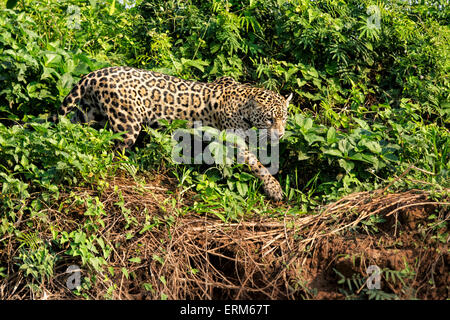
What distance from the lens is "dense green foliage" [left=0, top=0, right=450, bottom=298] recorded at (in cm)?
542

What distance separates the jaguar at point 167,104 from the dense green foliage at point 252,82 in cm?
21

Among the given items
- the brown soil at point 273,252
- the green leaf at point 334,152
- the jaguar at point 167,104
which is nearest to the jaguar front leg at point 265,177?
the jaguar at point 167,104

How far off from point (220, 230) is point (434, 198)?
1936 mm

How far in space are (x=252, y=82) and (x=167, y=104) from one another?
1593mm

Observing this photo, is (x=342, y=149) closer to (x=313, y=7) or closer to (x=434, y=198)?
(x=434, y=198)

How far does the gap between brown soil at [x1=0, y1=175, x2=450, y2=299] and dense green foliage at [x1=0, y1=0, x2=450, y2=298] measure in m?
0.20

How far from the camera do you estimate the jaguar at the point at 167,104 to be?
667 centimetres

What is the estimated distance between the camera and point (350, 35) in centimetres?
806

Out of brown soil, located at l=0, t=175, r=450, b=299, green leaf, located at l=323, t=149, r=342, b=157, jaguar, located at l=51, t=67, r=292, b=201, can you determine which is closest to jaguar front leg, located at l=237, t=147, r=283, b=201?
jaguar, located at l=51, t=67, r=292, b=201

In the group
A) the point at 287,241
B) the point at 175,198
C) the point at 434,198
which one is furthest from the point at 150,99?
the point at 434,198

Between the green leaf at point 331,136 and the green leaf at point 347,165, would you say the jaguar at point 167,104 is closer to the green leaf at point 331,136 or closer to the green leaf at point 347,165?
the green leaf at point 331,136

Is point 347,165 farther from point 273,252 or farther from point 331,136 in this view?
point 273,252
